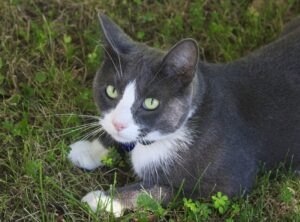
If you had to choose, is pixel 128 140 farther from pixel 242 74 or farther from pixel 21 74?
pixel 21 74

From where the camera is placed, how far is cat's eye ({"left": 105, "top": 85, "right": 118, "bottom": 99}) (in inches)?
91.4

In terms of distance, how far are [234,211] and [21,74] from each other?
1426mm

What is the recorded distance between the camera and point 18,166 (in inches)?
106

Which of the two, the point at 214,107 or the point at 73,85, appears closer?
the point at 214,107

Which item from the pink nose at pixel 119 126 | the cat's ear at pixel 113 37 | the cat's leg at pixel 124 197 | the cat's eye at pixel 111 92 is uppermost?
the cat's ear at pixel 113 37

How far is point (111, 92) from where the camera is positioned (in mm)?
2338

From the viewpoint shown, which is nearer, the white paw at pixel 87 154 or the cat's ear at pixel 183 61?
the cat's ear at pixel 183 61

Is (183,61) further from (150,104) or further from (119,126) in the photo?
(119,126)

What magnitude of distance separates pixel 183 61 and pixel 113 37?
358 mm

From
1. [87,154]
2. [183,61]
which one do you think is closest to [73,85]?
[87,154]

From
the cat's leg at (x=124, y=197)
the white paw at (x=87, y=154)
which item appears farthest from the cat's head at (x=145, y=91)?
the white paw at (x=87, y=154)

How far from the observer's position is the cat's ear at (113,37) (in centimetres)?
237

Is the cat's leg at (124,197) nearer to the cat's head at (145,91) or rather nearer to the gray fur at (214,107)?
the gray fur at (214,107)

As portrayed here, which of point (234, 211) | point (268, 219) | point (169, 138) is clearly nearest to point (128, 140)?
point (169, 138)
